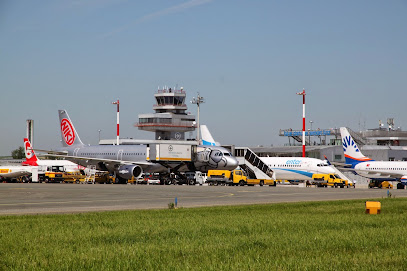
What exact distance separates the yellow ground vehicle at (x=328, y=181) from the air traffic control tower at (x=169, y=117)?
74.6m

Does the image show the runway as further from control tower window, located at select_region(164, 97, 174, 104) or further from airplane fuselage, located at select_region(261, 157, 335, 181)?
control tower window, located at select_region(164, 97, 174, 104)

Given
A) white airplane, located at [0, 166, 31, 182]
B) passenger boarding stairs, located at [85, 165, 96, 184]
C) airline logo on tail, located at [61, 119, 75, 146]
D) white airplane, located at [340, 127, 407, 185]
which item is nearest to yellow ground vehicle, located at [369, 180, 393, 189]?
white airplane, located at [340, 127, 407, 185]

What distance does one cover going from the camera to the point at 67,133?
92.2 m

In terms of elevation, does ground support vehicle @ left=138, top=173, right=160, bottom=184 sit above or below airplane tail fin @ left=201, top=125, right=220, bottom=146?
below

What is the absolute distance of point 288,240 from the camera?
1593cm

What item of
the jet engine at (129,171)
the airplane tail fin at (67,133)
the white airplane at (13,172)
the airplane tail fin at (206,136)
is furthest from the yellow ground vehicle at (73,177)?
the airplane tail fin at (206,136)

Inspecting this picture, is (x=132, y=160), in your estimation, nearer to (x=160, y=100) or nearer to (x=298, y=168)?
(x=298, y=168)

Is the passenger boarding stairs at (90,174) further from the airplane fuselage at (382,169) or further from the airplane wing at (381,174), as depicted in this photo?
the airplane wing at (381,174)

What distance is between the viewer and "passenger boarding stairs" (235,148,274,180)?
80875 millimetres

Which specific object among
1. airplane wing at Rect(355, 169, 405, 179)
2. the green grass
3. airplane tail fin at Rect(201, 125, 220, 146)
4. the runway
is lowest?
the runway

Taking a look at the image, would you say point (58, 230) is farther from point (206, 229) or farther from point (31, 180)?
point (31, 180)

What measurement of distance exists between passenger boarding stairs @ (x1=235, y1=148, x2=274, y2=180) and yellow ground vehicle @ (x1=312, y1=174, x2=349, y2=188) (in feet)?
20.0

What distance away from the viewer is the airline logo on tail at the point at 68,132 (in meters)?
91.8

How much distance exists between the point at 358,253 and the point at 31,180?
77.0 m
